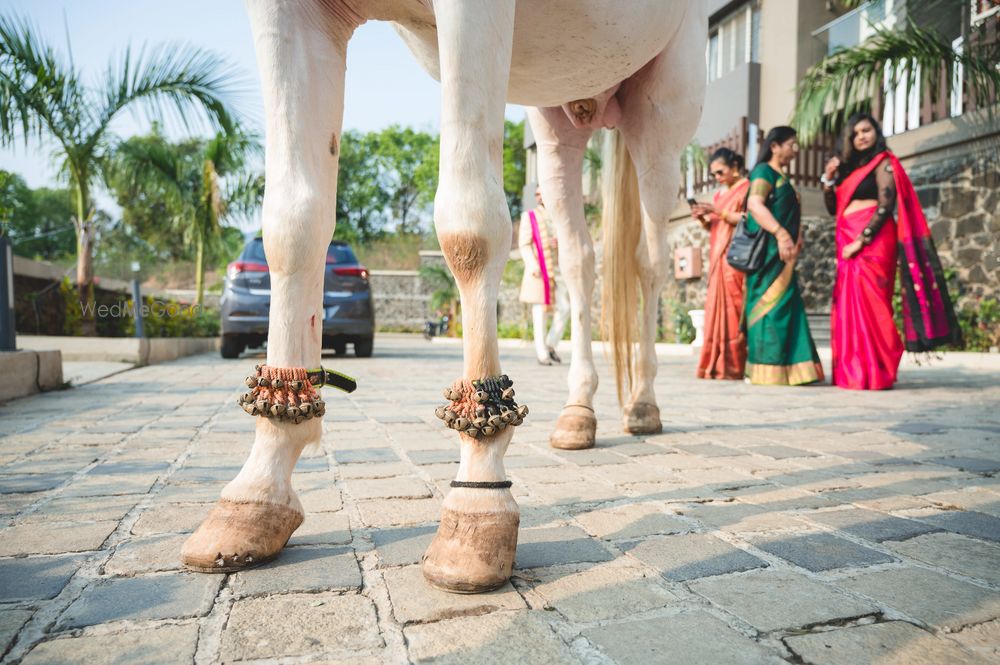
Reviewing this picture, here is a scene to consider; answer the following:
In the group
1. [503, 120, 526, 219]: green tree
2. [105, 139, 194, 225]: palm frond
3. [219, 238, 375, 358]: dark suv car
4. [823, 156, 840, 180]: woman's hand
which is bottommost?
[219, 238, 375, 358]: dark suv car

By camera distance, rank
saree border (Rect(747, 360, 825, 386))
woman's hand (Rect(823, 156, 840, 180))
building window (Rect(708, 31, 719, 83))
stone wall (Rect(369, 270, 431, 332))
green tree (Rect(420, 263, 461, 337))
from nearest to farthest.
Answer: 1. woman's hand (Rect(823, 156, 840, 180))
2. saree border (Rect(747, 360, 825, 386))
3. building window (Rect(708, 31, 719, 83))
4. green tree (Rect(420, 263, 461, 337))
5. stone wall (Rect(369, 270, 431, 332))

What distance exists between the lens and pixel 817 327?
10703 mm

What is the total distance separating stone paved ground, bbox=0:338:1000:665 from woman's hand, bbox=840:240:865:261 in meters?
2.50

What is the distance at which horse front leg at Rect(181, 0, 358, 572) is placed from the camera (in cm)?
142

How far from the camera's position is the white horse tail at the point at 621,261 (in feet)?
9.88

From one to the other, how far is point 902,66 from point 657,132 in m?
8.20

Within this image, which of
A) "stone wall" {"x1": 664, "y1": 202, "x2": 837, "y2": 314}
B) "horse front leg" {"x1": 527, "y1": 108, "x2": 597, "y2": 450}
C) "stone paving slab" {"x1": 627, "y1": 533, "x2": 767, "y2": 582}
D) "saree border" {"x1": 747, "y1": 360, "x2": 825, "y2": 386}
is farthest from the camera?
"stone wall" {"x1": 664, "y1": 202, "x2": 837, "y2": 314}

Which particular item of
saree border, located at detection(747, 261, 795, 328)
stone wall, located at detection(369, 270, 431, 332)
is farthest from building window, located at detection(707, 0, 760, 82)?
stone wall, located at detection(369, 270, 431, 332)

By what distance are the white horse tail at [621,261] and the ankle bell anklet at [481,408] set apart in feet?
5.62

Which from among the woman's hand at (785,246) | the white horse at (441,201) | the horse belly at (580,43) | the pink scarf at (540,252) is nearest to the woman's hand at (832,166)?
the woman's hand at (785,246)

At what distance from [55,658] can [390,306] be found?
31602 millimetres

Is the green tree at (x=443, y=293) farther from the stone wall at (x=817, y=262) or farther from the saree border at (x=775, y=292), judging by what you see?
the saree border at (x=775, y=292)

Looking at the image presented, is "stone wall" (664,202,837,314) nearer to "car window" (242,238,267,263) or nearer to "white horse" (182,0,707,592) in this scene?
"car window" (242,238,267,263)

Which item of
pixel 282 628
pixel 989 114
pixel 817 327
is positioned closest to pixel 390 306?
pixel 817 327
